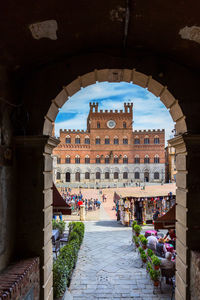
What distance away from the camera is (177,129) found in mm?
5016

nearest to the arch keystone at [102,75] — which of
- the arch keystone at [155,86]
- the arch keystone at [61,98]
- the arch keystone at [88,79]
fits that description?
the arch keystone at [88,79]

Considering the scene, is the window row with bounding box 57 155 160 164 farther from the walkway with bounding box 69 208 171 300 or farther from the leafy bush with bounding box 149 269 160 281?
the leafy bush with bounding box 149 269 160 281

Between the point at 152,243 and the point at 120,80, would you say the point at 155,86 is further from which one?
the point at 152,243

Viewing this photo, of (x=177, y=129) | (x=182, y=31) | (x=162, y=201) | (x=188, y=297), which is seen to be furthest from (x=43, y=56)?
(x=162, y=201)

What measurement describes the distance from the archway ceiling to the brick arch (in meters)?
0.44

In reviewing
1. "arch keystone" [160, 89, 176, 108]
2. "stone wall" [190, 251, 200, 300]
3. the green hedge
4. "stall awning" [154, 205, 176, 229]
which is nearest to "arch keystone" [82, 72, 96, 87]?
"arch keystone" [160, 89, 176, 108]

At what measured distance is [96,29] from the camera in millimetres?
3789

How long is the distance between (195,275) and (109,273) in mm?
3672

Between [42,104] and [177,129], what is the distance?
2881 millimetres

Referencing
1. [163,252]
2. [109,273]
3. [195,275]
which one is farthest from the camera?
[163,252]

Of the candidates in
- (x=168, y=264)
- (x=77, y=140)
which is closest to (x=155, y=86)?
(x=168, y=264)

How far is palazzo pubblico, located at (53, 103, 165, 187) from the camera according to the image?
158 feet

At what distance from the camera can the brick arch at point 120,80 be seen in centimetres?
453

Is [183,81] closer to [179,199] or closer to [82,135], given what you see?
[179,199]
